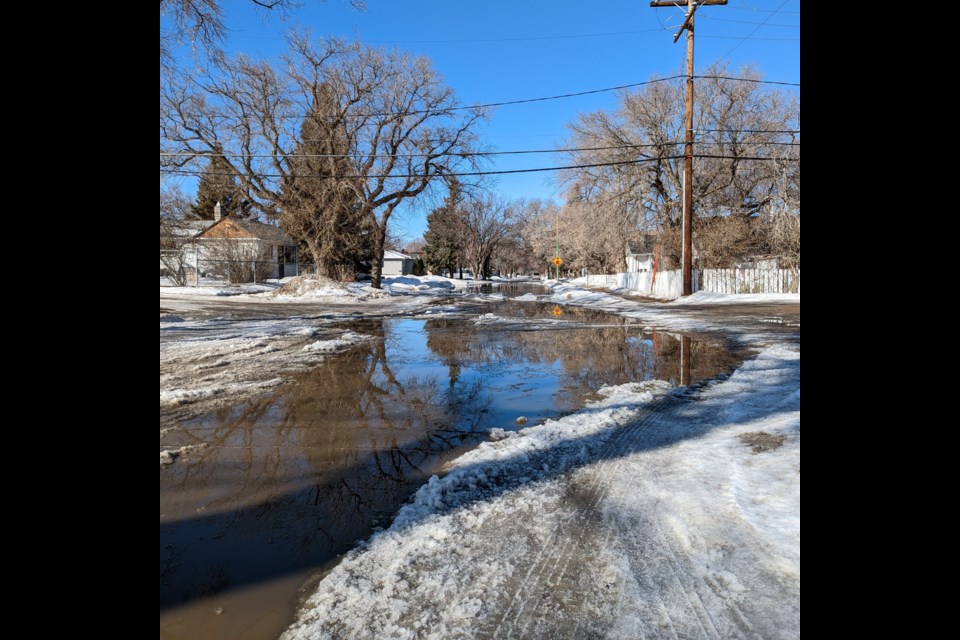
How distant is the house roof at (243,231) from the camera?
4212 centimetres

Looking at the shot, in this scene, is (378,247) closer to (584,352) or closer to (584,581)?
(584,352)

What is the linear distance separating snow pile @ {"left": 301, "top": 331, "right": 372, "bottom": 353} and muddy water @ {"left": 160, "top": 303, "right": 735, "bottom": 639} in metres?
0.92

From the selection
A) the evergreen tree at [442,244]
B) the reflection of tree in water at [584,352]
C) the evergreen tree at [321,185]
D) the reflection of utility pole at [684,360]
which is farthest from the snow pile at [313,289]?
the evergreen tree at [442,244]

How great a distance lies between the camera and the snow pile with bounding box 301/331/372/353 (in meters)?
10.0

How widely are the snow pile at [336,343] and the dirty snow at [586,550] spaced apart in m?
6.53

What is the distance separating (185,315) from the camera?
56.0ft

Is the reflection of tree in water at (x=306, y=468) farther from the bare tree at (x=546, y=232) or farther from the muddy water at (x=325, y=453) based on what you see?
the bare tree at (x=546, y=232)

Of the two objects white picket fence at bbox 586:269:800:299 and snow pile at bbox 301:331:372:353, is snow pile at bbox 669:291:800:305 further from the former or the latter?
snow pile at bbox 301:331:372:353

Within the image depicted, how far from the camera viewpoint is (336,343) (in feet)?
35.4

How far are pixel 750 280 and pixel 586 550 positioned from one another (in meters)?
25.9

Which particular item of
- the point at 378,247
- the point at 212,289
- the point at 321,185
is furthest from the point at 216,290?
the point at 378,247
